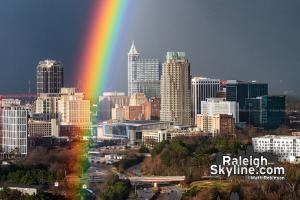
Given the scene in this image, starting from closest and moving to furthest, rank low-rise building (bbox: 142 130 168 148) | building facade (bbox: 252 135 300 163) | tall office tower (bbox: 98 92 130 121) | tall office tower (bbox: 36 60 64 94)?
1. building facade (bbox: 252 135 300 163)
2. low-rise building (bbox: 142 130 168 148)
3. tall office tower (bbox: 36 60 64 94)
4. tall office tower (bbox: 98 92 130 121)

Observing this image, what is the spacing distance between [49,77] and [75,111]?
3.17 meters

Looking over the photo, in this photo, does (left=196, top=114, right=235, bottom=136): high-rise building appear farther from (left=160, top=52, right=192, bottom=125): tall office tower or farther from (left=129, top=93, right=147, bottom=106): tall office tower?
(left=129, top=93, right=147, bottom=106): tall office tower

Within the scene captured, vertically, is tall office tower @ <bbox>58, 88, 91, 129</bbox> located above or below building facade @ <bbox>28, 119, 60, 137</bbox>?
above

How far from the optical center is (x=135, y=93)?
27.3 m

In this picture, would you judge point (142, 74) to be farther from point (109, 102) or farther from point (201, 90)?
point (201, 90)

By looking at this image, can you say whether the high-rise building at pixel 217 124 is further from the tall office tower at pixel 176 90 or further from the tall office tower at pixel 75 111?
the tall office tower at pixel 75 111

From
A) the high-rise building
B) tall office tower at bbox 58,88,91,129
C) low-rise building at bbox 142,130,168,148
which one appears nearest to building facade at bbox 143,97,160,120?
tall office tower at bbox 58,88,91,129

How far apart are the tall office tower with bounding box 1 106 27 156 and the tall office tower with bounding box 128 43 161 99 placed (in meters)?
9.20

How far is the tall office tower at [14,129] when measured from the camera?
60.4ft

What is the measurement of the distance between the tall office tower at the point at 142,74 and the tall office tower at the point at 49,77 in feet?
9.41

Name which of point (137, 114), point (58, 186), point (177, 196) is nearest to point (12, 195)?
point (58, 186)

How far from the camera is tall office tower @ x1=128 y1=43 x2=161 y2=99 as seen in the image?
2806 centimetres

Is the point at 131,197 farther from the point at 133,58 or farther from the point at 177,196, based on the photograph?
the point at 133,58

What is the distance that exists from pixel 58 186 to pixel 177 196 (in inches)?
64.4
